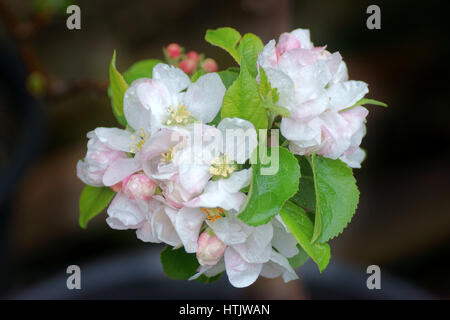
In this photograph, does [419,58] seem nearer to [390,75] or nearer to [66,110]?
[390,75]

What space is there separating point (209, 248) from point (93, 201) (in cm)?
18

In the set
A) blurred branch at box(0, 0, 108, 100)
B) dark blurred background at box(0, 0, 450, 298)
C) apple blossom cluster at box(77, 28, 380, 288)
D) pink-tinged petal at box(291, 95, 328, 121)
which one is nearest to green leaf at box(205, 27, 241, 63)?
apple blossom cluster at box(77, 28, 380, 288)

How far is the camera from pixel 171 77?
0.62m

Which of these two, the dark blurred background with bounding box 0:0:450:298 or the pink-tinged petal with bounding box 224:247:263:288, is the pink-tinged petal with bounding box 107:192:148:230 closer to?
the pink-tinged petal with bounding box 224:247:263:288

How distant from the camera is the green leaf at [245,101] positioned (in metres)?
0.54

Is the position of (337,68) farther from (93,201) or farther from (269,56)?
(93,201)

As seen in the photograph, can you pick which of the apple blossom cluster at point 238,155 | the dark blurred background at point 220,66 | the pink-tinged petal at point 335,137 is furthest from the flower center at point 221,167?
the dark blurred background at point 220,66

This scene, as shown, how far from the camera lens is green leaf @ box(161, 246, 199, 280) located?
68 centimetres

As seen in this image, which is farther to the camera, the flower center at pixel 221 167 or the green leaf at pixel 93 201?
the green leaf at pixel 93 201

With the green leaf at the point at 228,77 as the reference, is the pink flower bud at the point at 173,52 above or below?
above

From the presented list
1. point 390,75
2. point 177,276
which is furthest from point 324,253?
point 390,75

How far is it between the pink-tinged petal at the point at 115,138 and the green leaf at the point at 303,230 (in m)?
0.19

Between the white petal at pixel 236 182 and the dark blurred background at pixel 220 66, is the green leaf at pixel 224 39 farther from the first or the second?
the dark blurred background at pixel 220 66

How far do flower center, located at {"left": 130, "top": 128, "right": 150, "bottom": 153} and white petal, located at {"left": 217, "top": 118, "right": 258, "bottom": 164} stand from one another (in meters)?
0.10
